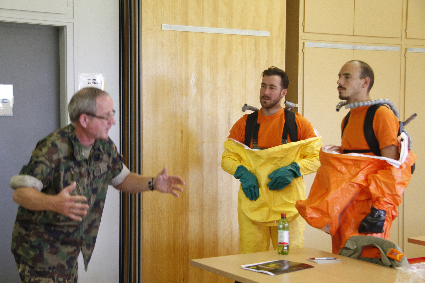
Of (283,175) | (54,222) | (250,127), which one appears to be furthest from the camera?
(250,127)

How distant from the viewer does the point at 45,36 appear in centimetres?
358

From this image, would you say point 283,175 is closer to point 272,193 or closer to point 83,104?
point 272,193

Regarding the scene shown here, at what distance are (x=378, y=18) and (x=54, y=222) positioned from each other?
379 centimetres

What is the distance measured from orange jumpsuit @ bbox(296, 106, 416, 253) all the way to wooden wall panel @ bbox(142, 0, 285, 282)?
1208 mm

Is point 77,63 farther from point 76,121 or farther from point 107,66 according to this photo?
point 76,121

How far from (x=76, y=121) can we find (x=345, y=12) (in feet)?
10.7

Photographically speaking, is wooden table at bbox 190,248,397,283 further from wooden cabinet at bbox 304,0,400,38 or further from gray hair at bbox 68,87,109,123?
wooden cabinet at bbox 304,0,400,38

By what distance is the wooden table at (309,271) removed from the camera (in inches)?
73.2

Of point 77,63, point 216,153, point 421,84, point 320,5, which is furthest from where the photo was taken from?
point 421,84

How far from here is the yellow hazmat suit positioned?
2.97m

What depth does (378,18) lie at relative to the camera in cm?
459

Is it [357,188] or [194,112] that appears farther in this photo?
[194,112]

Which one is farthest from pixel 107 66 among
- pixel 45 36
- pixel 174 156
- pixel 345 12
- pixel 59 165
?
pixel 345 12

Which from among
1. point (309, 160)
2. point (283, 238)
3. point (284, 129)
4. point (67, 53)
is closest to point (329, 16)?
point (284, 129)
